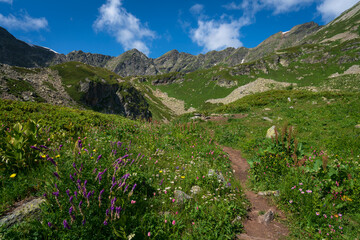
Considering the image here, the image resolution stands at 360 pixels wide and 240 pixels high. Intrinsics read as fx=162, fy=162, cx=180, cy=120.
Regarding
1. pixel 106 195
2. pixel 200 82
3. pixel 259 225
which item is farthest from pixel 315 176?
pixel 200 82

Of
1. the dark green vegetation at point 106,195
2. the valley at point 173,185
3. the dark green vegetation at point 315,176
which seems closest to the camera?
the dark green vegetation at point 106,195

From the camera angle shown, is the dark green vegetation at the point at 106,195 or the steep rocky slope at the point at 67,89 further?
the steep rocky slope at the point at 67,89

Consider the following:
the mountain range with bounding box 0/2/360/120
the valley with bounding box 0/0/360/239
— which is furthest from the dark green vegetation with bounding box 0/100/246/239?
the mountain range with bounding box 0/2/360/120

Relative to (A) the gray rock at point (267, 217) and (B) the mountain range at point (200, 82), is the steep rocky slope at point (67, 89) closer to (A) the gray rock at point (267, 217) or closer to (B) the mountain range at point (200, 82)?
(B) the mountain range at point (200, 82)

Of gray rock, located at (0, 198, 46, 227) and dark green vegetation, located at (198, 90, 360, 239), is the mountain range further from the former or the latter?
dark green vegetation, located at (198, 90, 360, 239)

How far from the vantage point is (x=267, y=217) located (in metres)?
4.30

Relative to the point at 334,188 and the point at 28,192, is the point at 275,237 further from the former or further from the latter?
the point at 28,192

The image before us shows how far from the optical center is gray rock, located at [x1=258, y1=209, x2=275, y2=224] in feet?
14.0

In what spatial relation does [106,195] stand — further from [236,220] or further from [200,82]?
[200,82]

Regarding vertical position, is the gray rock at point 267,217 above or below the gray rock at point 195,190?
below

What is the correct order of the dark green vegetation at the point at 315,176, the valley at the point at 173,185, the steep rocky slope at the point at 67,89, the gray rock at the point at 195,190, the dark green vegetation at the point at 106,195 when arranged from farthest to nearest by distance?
the steep rocky slope at the point at 67,89 → the gray rock at the point at 195,190 → the dark green vegetation at the point at 315,176 → the valley at the point at 173,185 → the dark green vegetation at the point at 106,195

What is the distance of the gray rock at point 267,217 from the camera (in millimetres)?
4270

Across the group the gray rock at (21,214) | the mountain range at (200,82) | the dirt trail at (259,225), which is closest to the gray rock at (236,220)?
the dirt trail at (259,225)

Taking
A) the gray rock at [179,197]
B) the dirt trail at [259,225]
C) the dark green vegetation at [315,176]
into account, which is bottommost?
the dirt trail at [259,225]
